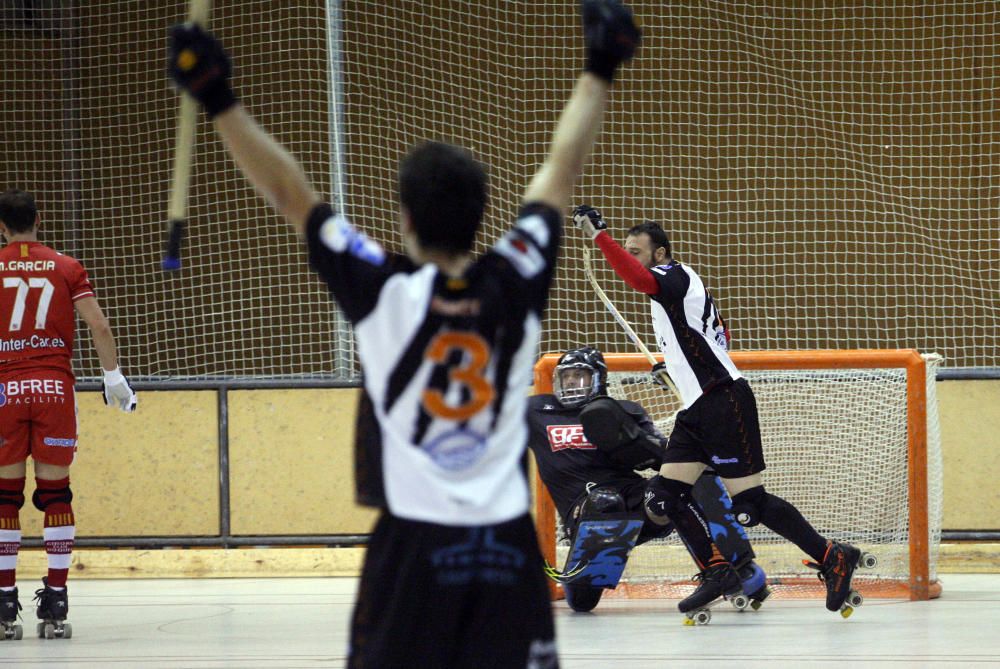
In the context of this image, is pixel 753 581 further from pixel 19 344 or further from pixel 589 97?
pixel 589 97

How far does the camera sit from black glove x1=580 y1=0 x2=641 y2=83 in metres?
2.42

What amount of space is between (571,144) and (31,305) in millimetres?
4429

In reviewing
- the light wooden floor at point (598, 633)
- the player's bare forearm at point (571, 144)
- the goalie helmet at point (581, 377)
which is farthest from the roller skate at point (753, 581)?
the player's bare forearm at point (571, 144)

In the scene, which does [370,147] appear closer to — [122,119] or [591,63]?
[122,119]

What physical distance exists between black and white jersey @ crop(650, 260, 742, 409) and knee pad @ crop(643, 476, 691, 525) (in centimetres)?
39

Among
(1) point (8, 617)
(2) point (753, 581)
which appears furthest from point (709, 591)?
(1) point (8, 617)

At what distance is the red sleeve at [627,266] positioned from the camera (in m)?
6.19

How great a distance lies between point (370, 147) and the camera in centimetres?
1145

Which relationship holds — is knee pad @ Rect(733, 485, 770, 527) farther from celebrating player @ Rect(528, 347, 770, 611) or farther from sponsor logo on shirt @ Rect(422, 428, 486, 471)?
sponsor logo on shirt @ Rect(422, 428, 486, 471)

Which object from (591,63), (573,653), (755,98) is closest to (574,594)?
(573,653)

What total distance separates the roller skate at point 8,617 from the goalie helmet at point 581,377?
9.54 ft

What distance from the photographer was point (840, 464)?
312 inches

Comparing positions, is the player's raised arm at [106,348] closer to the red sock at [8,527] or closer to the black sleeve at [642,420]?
the red sock at [8,527]

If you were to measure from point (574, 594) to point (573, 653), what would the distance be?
4.84 feet
